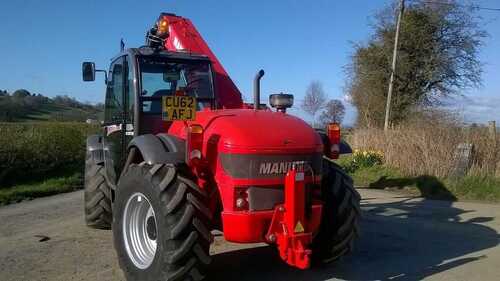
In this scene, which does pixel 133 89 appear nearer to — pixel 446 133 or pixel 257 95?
pixel 257 95

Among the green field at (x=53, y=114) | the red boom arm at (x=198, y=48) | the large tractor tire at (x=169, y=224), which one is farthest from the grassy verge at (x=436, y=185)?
the green field at (x=53, y=114)

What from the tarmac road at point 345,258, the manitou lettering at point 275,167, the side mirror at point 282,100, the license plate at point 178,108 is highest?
the side mirror at point 282,100

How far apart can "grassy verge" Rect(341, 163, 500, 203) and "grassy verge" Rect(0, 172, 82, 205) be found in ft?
24.6

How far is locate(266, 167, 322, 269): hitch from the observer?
455 cm

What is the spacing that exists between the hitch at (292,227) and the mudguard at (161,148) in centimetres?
98

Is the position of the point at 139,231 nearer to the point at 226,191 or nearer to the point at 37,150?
the point at 226,191

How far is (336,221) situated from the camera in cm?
540

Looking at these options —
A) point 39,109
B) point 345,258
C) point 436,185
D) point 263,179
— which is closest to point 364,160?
point 436,185

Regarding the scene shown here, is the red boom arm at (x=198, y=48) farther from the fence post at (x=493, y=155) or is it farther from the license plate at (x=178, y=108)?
the fence post at (x=493, y=155)

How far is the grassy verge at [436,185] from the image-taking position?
453 inches

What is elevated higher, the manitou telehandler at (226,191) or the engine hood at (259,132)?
the engine hood at (259,132)

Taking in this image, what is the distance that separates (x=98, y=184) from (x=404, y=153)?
9.12 meters

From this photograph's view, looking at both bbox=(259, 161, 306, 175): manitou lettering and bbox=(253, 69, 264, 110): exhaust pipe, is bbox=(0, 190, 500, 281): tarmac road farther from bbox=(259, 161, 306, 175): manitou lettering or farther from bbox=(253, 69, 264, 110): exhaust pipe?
bbox=(253, 69, 264, 110): exhaust pipe

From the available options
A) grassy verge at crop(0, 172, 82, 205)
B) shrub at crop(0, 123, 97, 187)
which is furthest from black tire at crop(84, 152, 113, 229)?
shrub at crop(0, 123, 97, 187)
